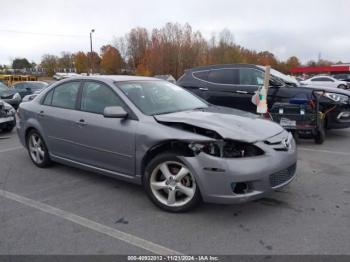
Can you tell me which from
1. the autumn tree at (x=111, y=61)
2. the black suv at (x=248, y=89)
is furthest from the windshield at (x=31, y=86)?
the autumn tree at (x=111, y=61)

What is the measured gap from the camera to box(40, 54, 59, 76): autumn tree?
322ft

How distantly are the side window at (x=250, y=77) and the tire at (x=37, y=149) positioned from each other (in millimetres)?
4959

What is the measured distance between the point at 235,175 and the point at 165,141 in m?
0.90

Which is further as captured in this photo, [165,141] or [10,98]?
[10,98]

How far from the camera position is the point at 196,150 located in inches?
150

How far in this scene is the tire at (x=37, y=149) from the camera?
Answer: 5.85 metres

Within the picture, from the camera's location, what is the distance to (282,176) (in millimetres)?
4012

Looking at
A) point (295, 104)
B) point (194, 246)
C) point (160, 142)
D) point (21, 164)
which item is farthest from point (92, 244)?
point (295, 104)

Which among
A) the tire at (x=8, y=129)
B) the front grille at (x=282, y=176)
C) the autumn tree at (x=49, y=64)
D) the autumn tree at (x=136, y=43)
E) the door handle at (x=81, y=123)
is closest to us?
the front grille at (x=282, y=176)

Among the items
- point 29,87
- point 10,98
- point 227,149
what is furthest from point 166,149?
point 29,87

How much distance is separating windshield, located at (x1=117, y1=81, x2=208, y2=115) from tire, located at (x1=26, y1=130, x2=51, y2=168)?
6.38 ft

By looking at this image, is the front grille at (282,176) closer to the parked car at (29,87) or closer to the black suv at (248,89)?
the black suv at (248,89)

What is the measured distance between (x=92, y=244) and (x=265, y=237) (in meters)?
1.66

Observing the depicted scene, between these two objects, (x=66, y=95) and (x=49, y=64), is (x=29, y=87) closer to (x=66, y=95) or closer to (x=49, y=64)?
(x=66, y=95)
